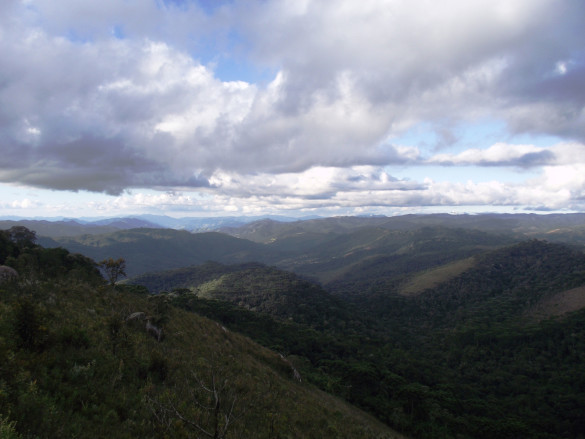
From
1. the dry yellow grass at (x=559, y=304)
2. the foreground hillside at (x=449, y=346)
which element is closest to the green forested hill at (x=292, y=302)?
the foreground hillside at (x=449, y=346)

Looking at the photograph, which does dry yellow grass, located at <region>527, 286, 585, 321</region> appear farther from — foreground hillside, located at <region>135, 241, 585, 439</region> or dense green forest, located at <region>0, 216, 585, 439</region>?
dense green forest, located at <region>0, 216, 585, 439</region>

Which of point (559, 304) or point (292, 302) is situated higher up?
point (559, 304)

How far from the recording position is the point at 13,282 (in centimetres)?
1919

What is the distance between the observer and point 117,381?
11.2 metres

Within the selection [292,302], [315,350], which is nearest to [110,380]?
[315,350]

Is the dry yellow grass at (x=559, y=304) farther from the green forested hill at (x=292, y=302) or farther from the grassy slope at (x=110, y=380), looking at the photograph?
the grassy slope at (x=110, y=380)

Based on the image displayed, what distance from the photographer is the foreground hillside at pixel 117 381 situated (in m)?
7.81

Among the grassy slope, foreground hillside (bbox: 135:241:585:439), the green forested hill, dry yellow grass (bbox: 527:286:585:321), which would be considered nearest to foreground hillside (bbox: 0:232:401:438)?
the grassy slope

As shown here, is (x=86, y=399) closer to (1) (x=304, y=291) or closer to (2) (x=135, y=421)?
(2) (x=135, y=421)

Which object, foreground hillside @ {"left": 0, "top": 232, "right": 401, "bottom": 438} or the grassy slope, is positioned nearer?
foreground hillside @ {"left": 0, "top": 232, "right": 401, "bottom": 438}

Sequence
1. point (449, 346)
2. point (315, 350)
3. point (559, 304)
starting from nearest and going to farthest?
1. point (315, 350)
2. point (449, 346)
3. point (559, 304)

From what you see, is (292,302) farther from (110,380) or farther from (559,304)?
(110,380)

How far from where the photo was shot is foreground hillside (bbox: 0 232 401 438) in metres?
7.81

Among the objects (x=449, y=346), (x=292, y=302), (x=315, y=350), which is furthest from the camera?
(x=292, y=302)
